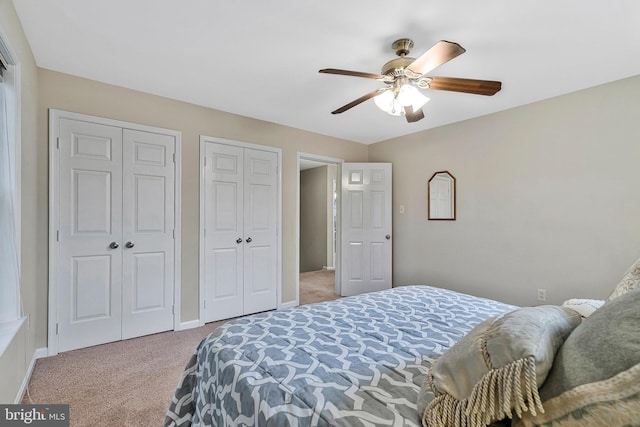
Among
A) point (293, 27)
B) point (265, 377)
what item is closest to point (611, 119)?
point (293, 27)

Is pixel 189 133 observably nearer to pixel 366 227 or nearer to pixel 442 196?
pixel 366 227

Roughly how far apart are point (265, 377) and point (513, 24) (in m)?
2.41

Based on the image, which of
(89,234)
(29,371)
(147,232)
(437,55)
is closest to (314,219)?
(147,232)

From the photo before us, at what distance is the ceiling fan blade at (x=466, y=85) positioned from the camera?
2.01 metres

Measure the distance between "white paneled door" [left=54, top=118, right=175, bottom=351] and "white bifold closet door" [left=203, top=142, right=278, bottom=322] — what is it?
414mm

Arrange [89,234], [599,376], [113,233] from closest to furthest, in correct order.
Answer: [599,376] → [89,234] → [113,233]

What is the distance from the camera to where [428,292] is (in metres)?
2.32

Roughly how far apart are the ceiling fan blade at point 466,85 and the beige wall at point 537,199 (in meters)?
1.28

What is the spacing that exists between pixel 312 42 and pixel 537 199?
2.74m

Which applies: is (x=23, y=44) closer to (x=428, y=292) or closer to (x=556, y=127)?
(x=428, y=292)

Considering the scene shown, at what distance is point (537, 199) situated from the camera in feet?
10.5

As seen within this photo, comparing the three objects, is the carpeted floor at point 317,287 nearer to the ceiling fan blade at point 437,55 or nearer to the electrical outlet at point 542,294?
the electrical outlet at point 542,294
